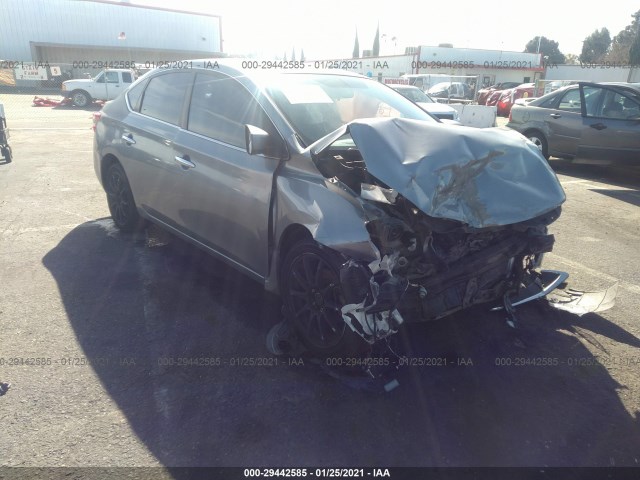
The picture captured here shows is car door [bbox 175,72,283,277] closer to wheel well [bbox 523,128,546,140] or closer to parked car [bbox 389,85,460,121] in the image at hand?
parked car [bbox 389,85,460,121]

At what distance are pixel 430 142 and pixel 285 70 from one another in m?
1.70

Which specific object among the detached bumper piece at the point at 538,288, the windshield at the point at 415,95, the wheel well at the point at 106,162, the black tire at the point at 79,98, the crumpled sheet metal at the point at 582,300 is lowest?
the black tire at the point at 79,98

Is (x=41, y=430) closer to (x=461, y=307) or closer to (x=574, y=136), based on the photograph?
(x=461, y=307)

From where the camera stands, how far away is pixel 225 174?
3.56m

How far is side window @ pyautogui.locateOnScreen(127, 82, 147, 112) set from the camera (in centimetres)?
490

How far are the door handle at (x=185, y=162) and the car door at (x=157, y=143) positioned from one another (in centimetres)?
6

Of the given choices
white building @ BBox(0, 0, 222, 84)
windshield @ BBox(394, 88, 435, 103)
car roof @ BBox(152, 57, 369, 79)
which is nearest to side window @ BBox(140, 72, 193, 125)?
car roof @ BBox(152, 57, 369, 79)

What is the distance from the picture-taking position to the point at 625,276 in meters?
4.49

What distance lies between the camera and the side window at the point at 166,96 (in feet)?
14.0

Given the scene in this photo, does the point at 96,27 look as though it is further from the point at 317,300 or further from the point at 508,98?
the point at 317,300

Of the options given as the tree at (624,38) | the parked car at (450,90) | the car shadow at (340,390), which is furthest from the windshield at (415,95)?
the tree at (624,38)

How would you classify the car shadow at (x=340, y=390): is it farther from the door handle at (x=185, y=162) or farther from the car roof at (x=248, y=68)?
the car roof at (x=248, y=68)

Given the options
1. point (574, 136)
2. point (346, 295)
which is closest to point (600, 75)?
point (574, 136)

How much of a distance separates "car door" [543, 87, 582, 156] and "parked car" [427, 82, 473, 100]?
39.5ft
